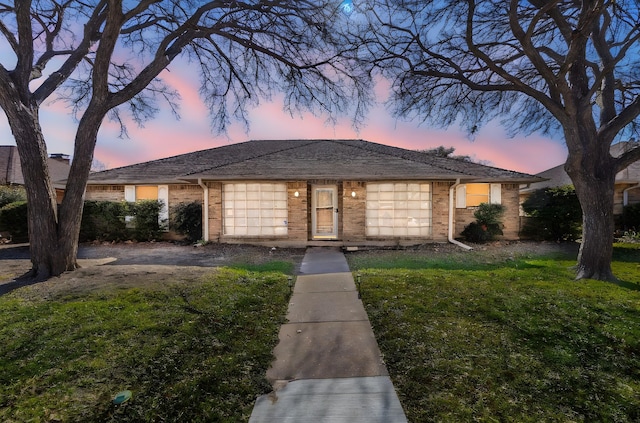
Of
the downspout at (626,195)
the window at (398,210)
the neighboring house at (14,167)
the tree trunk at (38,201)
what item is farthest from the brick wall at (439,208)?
the neighboring house at (14,167)

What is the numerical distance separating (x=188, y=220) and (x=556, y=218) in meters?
15.6

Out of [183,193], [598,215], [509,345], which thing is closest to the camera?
[509,345]

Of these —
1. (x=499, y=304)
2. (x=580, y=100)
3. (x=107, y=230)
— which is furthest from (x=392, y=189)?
(x=107, y=230)

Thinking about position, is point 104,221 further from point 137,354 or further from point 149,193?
point 137,354

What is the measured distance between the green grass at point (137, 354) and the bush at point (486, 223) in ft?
32.6

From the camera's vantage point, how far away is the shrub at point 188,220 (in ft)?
41.2

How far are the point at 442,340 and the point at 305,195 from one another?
28.8 feet

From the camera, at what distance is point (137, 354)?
3.55 metres

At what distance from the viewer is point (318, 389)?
298 centimetres

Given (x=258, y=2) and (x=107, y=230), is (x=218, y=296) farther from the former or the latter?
(x=107, y=230)

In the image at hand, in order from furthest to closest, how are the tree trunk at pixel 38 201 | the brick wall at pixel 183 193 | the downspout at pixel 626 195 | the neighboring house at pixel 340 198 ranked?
the downspout at pixel 626 195, the brick wall at pixel 183 193, the neighboring house at pixel 340 198, the tree trunk at pixel 38 201

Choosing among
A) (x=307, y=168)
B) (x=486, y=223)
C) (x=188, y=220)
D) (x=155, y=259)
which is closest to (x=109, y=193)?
(x=188, y=220)

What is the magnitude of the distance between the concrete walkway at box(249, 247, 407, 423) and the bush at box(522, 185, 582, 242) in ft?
37.6

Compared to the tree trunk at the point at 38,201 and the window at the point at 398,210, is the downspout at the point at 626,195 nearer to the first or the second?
Result: the window at the point at 398,210
